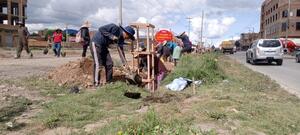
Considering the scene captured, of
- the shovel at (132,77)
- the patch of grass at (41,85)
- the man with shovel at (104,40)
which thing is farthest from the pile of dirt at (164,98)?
the patch of grass at (41,85)

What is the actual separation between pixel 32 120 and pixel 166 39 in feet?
40.5

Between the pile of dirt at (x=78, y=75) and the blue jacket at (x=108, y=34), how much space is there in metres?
1.02

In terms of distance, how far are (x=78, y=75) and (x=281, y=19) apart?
85.4m

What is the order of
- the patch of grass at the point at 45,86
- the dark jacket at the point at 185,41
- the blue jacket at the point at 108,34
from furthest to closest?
1. the dark jacket at the point at 185,41
2. the blue jacket at the point at 108,34
3. the patch of grass at the point at 45,86

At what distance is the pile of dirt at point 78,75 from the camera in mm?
9930

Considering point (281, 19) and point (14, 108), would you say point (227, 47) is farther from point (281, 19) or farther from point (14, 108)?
point (14, 108)

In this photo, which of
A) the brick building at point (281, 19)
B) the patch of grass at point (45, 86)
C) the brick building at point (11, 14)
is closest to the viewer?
the patch of grass at point (45, 86)

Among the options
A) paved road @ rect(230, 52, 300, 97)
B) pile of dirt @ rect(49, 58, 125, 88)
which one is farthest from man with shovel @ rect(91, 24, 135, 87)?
paved road @ rect(230, 52, 300, 97)

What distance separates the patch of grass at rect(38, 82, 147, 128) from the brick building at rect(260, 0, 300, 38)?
68994mm

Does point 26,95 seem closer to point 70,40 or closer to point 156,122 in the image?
point 156,122

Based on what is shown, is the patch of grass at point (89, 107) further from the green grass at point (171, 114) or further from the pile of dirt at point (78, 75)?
the pile of dirt at point (78, 75)

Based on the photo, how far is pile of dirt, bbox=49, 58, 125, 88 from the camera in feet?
32.6

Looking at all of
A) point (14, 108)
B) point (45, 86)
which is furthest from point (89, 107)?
point (45, 86)

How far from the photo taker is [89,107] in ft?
22.7
